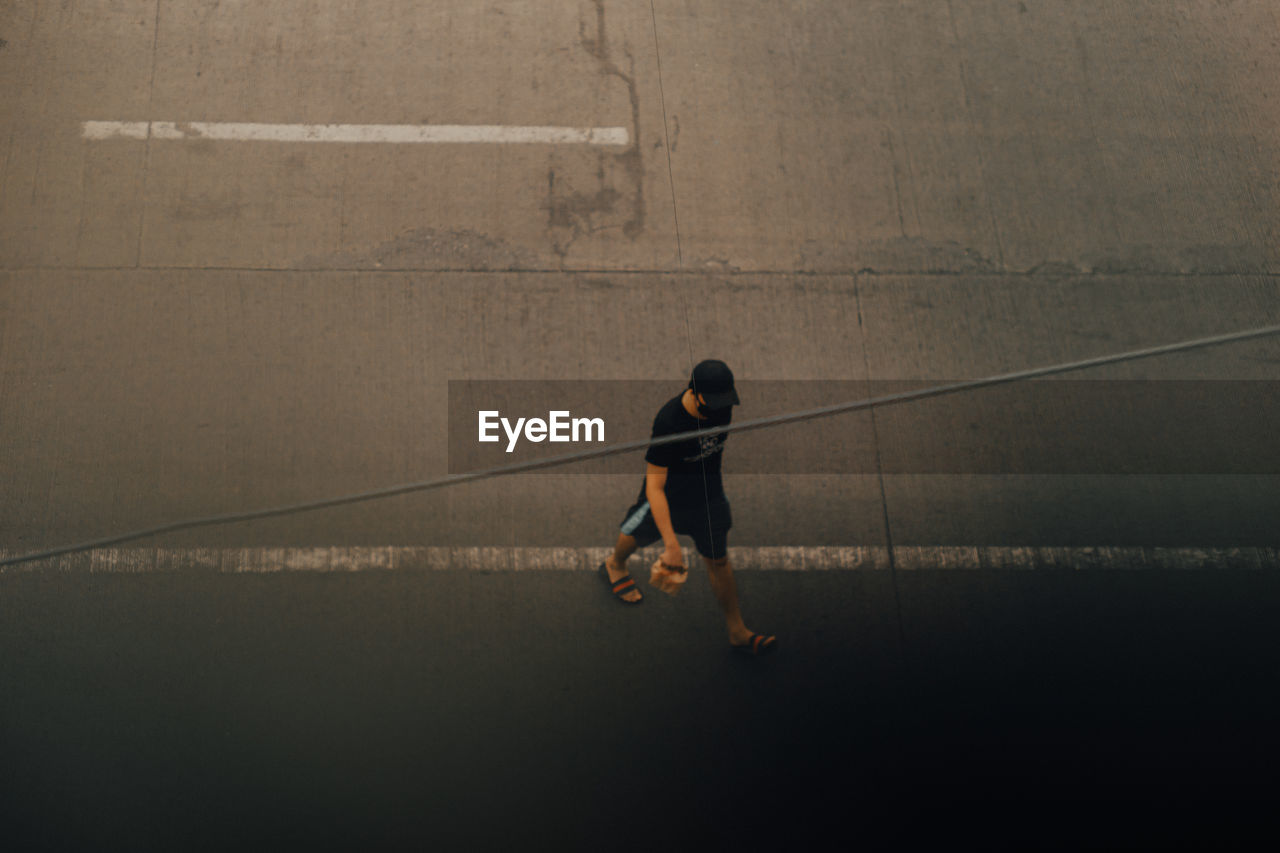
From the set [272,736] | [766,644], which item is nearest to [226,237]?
[272,736]

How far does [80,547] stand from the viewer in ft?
13.6

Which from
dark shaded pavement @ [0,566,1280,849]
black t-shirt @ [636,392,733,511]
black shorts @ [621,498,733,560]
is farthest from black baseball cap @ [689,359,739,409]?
dark shaded pavement @ [0,566,1280,849]

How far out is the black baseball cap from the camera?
3.52 metres

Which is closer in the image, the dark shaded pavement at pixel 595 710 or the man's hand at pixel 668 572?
the man's hand at pixel 668 572

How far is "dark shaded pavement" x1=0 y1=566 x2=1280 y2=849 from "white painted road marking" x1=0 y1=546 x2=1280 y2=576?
0.08 metres

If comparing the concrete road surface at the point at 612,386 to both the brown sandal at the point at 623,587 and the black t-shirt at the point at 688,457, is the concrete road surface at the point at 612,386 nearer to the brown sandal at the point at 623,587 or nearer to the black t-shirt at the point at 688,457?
the brown sandal at the point at 623,587

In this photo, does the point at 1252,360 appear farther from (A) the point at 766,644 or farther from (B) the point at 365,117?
(B) the point at 365,117

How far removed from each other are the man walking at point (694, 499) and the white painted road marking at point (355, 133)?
2202 mm

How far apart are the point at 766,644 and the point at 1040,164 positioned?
3751 millimetres

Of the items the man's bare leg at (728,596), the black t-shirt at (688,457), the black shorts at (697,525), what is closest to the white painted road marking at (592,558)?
the man's bare leg at (728,596)

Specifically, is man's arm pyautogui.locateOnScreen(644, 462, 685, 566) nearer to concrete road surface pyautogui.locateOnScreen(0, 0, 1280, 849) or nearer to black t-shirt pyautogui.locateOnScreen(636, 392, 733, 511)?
black t-shirt pyautogui.locateOnScreen(636, 392, 733, 511)

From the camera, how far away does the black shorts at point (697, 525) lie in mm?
3867

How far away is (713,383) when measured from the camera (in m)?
3.53

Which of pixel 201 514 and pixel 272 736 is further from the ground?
pixel 201 514
